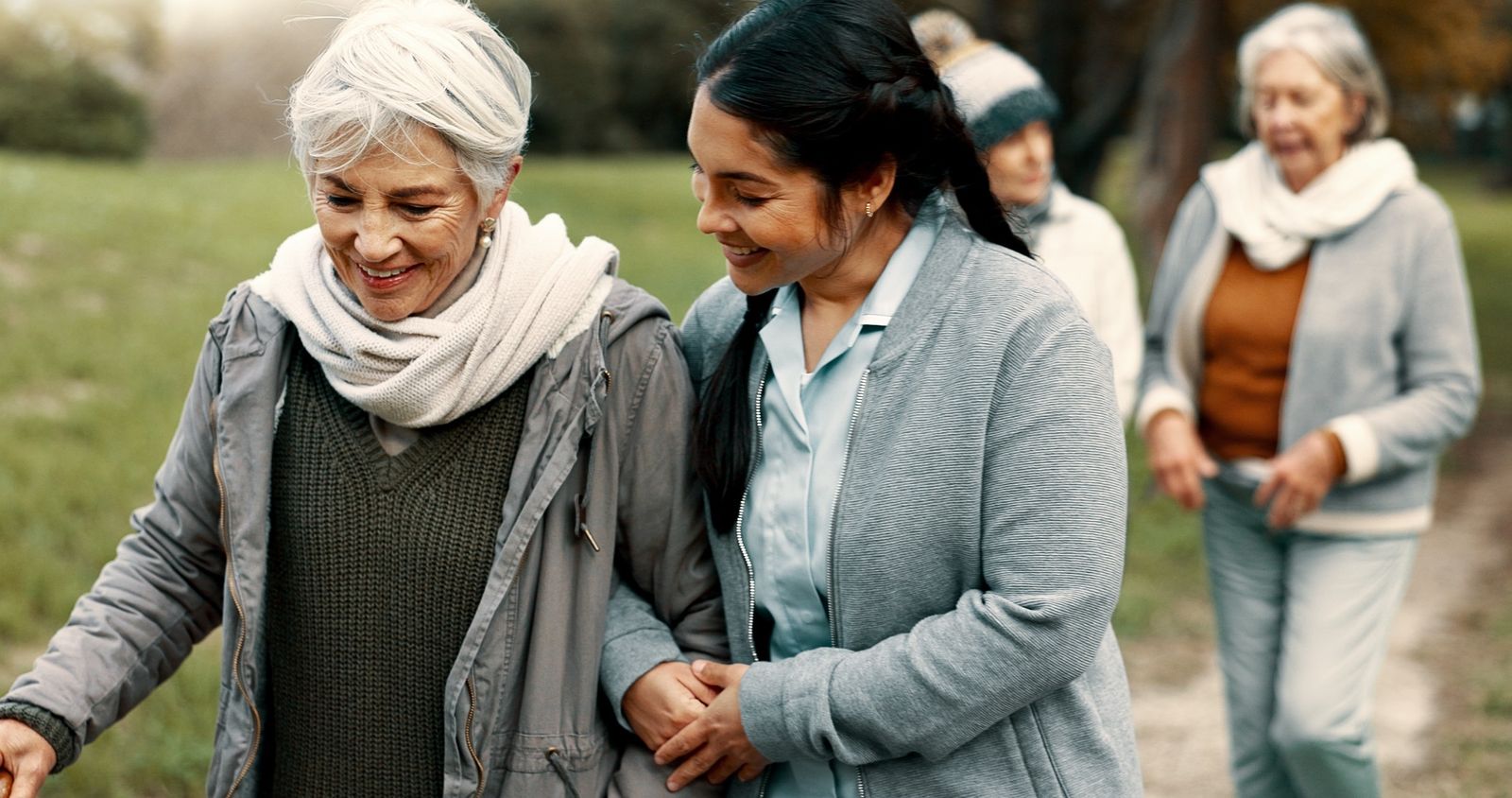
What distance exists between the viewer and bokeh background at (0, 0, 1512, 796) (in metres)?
5.45

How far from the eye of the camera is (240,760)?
2.44 meters

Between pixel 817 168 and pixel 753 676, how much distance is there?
2.50 feet

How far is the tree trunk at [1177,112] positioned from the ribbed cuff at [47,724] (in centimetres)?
928

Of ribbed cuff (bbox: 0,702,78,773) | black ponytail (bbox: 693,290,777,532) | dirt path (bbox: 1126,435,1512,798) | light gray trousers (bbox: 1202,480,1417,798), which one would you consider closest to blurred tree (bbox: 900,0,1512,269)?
black ponytail (bbox: 693,290,777,532)

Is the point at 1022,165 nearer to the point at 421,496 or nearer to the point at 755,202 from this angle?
the point at 755,202

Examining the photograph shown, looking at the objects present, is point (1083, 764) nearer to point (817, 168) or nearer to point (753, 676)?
point (753, 676)

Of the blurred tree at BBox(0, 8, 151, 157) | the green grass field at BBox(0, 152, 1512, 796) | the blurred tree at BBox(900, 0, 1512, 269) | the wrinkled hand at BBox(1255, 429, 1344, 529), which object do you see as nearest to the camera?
the wrinkled hand at BBox(1255, 429, 1344, 529)

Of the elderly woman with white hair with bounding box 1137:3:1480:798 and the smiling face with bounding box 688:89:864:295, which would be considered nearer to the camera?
the smiling face with bounding box 688:89:864:295

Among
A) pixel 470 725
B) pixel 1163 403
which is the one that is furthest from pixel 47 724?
pixel 1163 403

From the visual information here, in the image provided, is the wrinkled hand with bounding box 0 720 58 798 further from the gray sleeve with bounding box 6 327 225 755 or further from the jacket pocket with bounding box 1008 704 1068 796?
the jacket pocket with bounding box 1008 704 1068 796

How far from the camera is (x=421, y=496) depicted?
2443mm

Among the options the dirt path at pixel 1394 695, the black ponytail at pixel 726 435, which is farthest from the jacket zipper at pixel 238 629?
the dirt path at pixel 1394 695

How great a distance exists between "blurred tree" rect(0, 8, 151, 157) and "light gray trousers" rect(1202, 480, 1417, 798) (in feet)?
54.9

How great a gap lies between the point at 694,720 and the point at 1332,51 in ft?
9.06
